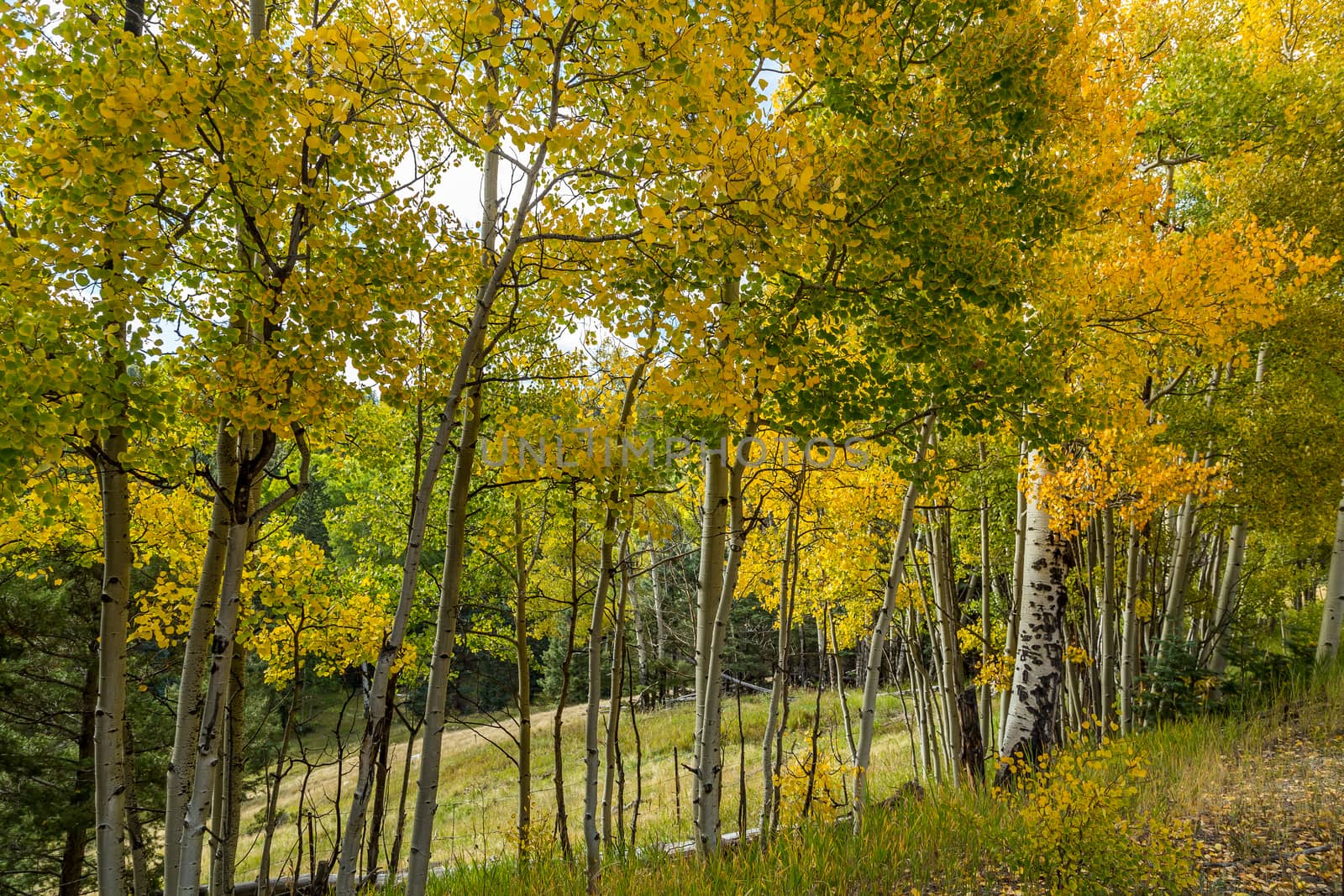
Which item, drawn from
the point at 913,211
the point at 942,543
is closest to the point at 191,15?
the point at 913,211

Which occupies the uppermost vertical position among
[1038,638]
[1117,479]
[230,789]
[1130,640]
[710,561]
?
[1117,479]

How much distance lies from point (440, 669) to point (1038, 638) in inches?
194

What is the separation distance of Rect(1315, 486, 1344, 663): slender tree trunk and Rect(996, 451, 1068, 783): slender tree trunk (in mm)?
4211

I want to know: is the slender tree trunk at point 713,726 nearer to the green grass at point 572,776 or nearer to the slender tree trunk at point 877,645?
the slender tree trunk at point 877,645

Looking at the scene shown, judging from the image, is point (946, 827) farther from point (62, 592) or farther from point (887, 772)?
point (62, 592)

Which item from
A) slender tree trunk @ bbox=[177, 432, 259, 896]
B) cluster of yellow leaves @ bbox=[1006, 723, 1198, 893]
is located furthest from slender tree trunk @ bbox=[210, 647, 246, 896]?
cluster of yellow leaves @ bbox=[1006, 723, 1198, 893]

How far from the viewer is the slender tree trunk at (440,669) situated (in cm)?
288

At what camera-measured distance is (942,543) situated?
766 centimetres

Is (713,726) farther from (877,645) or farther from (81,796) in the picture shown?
(81,796)

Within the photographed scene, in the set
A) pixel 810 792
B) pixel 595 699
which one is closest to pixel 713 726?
pixel 595 699

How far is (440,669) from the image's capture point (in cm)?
302

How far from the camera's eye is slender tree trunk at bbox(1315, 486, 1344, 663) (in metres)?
7.50

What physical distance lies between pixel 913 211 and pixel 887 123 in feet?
1.68

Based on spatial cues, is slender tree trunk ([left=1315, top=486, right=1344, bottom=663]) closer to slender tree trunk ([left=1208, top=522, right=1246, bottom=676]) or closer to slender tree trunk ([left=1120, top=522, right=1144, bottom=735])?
slender tree trunk ([left=1208, top=522, right=1246, bottom=676])
